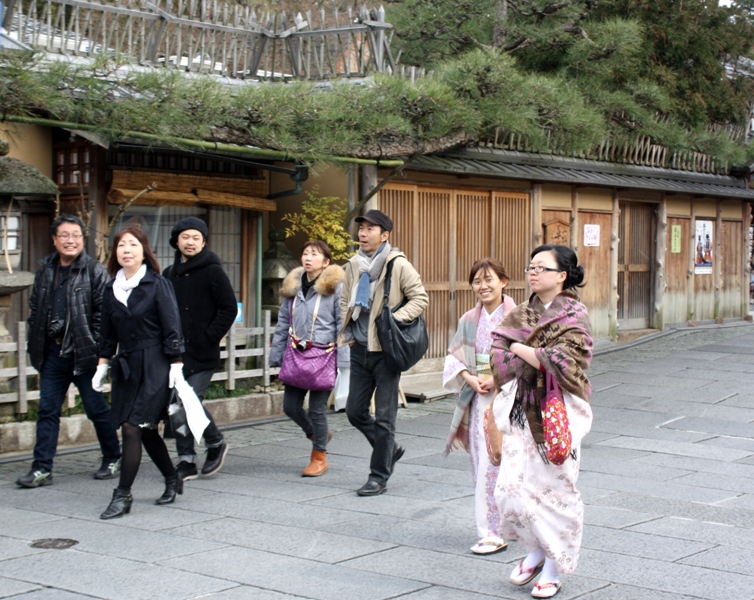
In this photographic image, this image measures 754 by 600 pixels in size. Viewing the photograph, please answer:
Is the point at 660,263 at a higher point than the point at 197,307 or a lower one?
higher

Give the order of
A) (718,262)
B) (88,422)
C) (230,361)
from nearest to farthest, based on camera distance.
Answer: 1. (88,422)
2. (230,361)
3. (718,262)

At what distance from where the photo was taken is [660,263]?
686 inches

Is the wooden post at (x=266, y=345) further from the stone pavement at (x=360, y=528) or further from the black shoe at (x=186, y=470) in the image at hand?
the black shoe at (x=186, y=470)

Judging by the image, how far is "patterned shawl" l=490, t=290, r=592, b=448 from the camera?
4.67 m

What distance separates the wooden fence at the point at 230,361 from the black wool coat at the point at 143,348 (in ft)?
7.29

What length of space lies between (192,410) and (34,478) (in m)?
1.49

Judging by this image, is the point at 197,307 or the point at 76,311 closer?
the point at 76,311

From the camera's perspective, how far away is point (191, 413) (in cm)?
641

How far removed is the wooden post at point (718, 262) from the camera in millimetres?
18984

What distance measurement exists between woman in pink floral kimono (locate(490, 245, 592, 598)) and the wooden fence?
16.1ft

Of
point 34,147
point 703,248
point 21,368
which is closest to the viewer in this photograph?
point 21,368

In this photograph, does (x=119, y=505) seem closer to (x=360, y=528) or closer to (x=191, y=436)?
(x=191, y=436)

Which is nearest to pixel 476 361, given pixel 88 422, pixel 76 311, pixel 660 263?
pixel 76 311

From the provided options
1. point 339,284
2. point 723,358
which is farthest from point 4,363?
point 723,358
